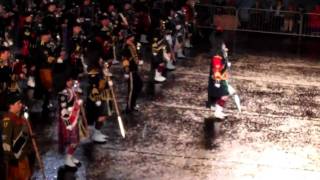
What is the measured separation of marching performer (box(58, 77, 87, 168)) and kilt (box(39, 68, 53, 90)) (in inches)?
130

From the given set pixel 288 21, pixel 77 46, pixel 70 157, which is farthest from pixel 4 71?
pixel 288 21

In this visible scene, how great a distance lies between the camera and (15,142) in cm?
988

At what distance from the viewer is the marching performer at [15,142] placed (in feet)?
32.4

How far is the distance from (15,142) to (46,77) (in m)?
5.37

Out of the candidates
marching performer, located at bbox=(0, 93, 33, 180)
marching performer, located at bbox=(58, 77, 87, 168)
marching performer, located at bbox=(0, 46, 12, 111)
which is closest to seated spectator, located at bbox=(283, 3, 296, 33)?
marching performer, located at bbox=(0, 46, 12, 111)

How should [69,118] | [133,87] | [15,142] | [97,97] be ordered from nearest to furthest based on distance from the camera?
[15,142], [69,118], [97,97], [133,87]

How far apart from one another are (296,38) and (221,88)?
1218 centimetres

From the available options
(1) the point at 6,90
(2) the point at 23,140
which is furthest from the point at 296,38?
(2) the point at 23,140

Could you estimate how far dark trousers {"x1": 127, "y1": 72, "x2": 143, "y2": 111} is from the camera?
14896 mm

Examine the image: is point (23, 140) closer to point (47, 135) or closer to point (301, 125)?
point (47, 135)

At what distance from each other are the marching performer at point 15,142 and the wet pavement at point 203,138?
143 cm

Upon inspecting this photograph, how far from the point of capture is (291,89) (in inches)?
722

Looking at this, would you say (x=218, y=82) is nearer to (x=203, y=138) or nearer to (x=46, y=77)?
(x=203, y=138)

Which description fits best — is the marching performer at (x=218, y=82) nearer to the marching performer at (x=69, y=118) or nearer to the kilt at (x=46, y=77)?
the kilt at (x=46, y=77)
